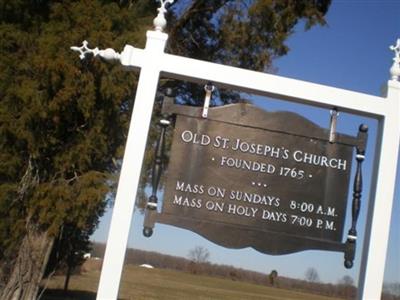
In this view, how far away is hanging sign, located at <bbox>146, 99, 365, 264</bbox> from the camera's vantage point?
134 inches

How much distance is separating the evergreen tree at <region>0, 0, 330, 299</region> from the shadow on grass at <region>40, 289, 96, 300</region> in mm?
7088

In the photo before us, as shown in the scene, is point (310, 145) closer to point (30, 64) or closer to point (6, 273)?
point (30, 64)

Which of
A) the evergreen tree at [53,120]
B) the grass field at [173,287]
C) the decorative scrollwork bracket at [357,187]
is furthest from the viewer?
the grass field at [173,287]

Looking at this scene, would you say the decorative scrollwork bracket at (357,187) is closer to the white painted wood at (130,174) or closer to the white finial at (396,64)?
the white finial at (396,64)

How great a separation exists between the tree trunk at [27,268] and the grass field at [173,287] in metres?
10.0

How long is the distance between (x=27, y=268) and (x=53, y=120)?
2301 millimetres

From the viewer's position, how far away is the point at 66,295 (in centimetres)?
1627

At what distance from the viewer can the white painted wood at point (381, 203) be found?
3.46 m

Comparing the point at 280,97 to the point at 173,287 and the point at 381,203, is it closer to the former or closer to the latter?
the point at 381,203

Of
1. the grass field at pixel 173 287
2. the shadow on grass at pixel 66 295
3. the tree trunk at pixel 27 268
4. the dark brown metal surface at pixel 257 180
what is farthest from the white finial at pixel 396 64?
the grass field at pixel 173 287

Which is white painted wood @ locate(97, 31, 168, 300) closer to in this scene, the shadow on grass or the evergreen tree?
the evergreen tree

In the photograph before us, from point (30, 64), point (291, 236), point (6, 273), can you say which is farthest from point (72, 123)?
point (291, 236)

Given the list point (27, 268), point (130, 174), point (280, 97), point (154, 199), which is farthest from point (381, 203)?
point (27, 268)

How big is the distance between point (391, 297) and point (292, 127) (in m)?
3.12
